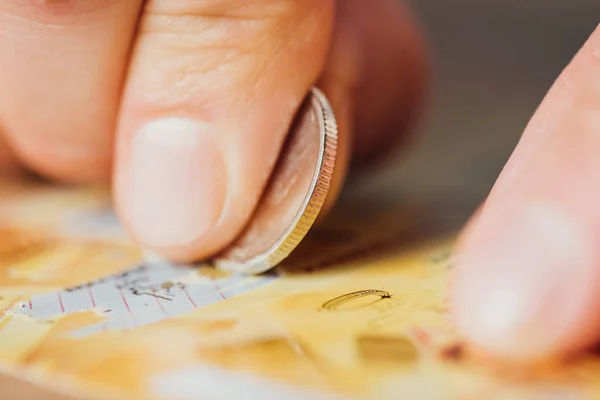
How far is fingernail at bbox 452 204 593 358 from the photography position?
43cm

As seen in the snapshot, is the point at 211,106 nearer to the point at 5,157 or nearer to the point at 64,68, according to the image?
the point at 64,68

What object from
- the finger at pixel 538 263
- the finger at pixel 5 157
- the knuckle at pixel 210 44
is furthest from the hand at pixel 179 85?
the finger at pixel 5 157

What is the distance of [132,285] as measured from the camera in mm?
634

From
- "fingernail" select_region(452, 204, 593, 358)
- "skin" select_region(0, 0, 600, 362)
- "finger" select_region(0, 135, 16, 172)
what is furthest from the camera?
"finger" select_region(0, 135, 16, 172)

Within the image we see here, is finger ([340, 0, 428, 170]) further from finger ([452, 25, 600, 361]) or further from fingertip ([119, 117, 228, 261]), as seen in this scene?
finger ([452, 25, 600, 361])

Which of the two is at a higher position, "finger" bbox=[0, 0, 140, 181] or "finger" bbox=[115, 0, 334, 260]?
Answer: "finger" bbox=[0, 0, 140, 181]

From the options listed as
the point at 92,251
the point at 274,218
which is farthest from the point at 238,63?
the point at 92,251

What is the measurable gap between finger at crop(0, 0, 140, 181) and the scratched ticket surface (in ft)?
0.38

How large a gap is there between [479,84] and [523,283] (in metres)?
1.26

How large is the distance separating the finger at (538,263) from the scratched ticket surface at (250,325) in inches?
1.0

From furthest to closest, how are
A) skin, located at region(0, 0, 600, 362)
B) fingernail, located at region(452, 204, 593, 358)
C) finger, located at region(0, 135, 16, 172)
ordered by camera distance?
finger, located at region(0, 135, 16, 172), skin, located at region(0, 0, 600, 362), fingernail, located at region(452, 204, 593, 358)

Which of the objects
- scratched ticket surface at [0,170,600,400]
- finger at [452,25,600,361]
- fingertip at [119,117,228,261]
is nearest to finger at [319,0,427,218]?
scratched ticket surface at [0,170,600,400]

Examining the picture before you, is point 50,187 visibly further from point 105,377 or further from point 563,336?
point 563,336

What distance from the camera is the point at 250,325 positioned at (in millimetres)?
536
